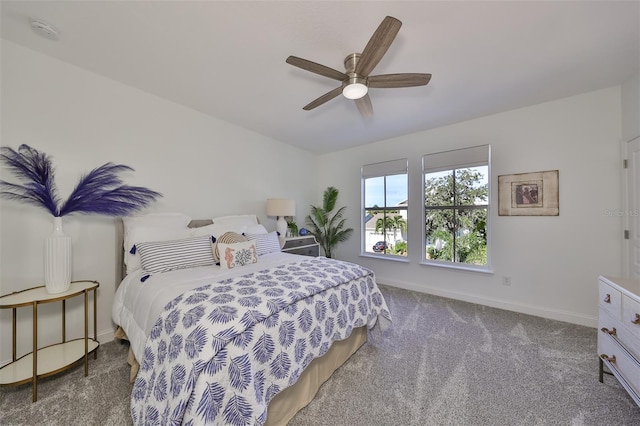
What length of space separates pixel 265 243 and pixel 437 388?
2058 mm

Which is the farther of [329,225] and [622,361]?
[329,225]

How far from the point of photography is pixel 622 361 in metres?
1.41

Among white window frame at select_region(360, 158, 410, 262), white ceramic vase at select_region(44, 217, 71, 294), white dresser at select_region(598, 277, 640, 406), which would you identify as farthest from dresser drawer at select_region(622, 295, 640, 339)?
white ceramic vase at select_region(44, 217, 71, 294)

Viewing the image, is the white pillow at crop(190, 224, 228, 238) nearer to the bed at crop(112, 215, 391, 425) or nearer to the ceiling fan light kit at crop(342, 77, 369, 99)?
the bed at crop(112, 215, 391, 425)

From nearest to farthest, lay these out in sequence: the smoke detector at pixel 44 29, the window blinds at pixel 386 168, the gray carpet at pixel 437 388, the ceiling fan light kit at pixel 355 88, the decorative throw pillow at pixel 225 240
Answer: the gray carpet at pixel 437 388
the smoke detector at pixel 44 29
the ceiling fan light kit at pixel 355 88
the decorative throw pillow at pixel 225 240
the window blinds at pixel 386 168

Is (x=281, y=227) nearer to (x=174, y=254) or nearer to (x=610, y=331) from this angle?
(x=174, y=254)

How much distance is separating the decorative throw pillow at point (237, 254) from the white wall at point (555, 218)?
2745mm

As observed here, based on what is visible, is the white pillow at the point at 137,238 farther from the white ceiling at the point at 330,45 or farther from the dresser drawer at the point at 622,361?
the dresser drawer at the point at 622,361

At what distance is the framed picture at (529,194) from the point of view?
2.69 m

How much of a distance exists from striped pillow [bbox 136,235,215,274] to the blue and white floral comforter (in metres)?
0.67

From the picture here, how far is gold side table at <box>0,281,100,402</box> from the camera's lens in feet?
4.86

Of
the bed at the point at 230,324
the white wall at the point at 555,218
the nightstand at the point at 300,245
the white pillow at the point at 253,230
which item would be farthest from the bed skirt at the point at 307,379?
the white wall at the point at 555,218

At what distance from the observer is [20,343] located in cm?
181

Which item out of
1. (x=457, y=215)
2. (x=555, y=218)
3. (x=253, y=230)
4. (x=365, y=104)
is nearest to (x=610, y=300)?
(x=555, y=218)
